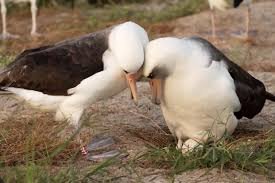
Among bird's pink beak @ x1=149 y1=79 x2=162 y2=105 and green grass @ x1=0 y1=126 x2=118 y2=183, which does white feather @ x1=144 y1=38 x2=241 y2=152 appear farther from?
green grass @ x1=0 y1=126 x2=118 y2=183

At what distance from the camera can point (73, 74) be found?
15.6 feet

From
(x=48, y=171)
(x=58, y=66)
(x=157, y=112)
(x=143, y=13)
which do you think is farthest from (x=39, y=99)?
(x=143, y=13)

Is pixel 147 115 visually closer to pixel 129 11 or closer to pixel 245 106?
pixel 245 106

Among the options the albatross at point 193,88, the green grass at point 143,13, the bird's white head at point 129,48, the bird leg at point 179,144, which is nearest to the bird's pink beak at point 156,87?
the albatross at point 193,88

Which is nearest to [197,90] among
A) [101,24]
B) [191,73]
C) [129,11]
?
[191,73]

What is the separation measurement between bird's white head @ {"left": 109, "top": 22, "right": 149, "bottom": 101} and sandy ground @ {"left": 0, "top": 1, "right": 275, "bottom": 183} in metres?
0.40

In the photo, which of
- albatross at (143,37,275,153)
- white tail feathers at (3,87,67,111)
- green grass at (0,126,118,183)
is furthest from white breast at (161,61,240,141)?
white tail feathers at (3,87,67,111)

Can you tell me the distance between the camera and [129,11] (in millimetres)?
12086

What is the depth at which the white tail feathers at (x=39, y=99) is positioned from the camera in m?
4.83

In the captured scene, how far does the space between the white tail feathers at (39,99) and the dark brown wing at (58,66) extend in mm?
31

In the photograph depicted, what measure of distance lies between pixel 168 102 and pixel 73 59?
2.39 ft

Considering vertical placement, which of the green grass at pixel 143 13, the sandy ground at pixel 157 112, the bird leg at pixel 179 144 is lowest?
the green grass at pixel 143 13

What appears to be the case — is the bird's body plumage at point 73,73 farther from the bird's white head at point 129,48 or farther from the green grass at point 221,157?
the green grass at point 221,157

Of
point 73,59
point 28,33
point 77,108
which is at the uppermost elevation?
point 73,59
